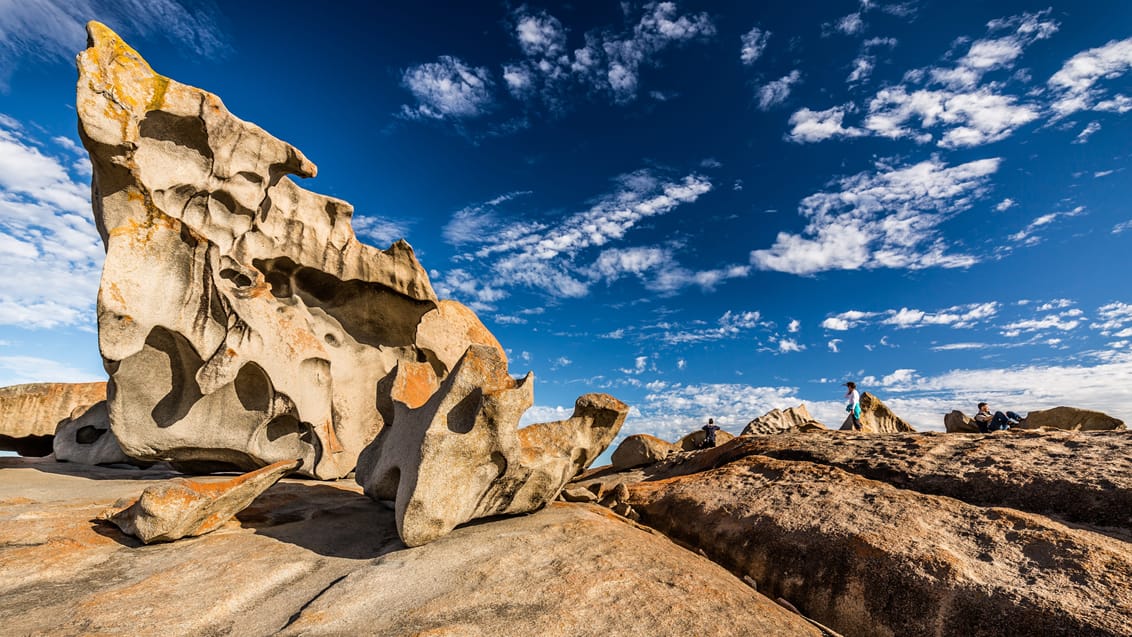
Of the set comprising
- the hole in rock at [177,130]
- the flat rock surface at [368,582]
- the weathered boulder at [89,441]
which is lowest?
the flat rock surface at [368,582]

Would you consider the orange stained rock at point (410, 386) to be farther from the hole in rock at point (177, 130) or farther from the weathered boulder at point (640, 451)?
the hole in rock at point (177, 130)

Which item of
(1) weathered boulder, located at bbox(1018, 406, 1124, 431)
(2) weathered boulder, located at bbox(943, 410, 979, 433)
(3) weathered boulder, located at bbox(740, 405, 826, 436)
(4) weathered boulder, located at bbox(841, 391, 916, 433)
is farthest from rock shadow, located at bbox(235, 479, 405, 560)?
(2) weathered boulder, located at bbox(943, 410, 979, 433)

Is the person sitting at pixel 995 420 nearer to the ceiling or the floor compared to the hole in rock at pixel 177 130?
nearer to the floor

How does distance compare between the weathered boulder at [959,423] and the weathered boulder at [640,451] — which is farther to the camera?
the weathered boulder at [959,423]

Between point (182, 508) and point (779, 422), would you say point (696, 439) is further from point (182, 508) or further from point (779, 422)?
point (182, 508)

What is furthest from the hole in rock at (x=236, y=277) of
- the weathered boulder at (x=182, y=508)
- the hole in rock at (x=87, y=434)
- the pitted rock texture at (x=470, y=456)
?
the pitted rock texture at (x=470, y=456)

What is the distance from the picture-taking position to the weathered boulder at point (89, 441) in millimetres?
12891

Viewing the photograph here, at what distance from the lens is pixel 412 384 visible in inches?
336

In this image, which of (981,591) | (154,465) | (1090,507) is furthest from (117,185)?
(1090,507)

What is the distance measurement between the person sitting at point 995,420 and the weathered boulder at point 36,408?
79.0ft

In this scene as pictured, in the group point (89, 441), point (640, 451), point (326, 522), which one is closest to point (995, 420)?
point (640, 451)

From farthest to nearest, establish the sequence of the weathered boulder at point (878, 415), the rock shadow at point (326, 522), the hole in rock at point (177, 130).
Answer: the weathered boulder at point (878, 415) → the hole in rock at point (177, 130) → the rock shadow at point (326, 522)

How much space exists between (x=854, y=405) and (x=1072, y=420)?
4576 millimetres

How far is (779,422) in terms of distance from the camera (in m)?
15.2
